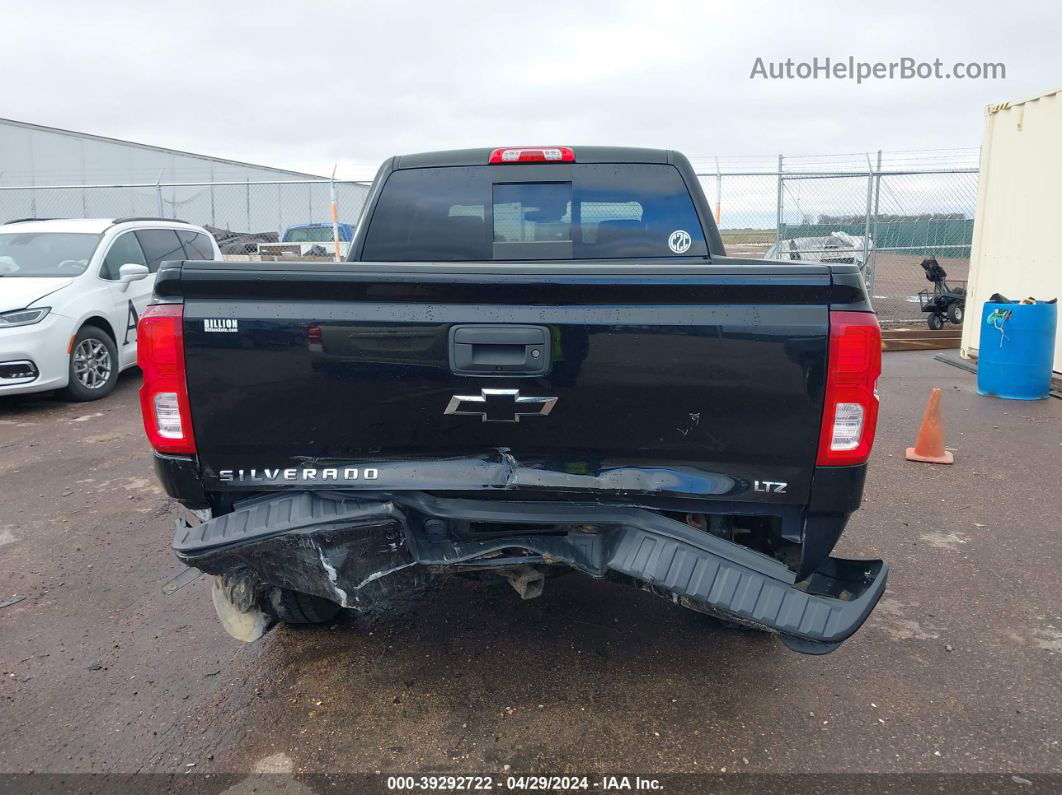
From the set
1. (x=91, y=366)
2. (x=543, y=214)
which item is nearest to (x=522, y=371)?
(x=543, y=214)

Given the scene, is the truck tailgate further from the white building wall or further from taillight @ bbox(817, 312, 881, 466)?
the white building wall

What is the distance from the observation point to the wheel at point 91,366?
25.8 ft

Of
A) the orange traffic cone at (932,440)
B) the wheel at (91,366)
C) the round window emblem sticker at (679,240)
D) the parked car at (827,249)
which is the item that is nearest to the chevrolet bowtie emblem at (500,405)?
the round window emblem sticker at (679,240)

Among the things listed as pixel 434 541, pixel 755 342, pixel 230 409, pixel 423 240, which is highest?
pixel 423 240

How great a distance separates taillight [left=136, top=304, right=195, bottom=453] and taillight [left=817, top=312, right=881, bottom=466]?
2056 millimetres

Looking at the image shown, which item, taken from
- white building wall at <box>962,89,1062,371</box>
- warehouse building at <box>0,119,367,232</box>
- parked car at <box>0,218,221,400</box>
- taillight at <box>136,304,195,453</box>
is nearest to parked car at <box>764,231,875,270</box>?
white building wall at <box>962,89,1062,371</box>

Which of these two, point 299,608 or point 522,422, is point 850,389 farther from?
point 299,608

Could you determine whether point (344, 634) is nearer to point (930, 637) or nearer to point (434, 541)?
point (434, 541)

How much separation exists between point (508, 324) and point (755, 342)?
771 millimetres

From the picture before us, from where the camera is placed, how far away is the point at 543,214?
4.11 m

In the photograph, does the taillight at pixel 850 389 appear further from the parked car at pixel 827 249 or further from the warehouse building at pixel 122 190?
the warehouse building at pixel 122 190

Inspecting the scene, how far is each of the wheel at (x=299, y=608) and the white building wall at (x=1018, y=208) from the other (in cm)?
880

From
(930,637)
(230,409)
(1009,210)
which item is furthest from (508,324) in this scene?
(1009,210)

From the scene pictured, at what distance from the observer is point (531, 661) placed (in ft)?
10.7
